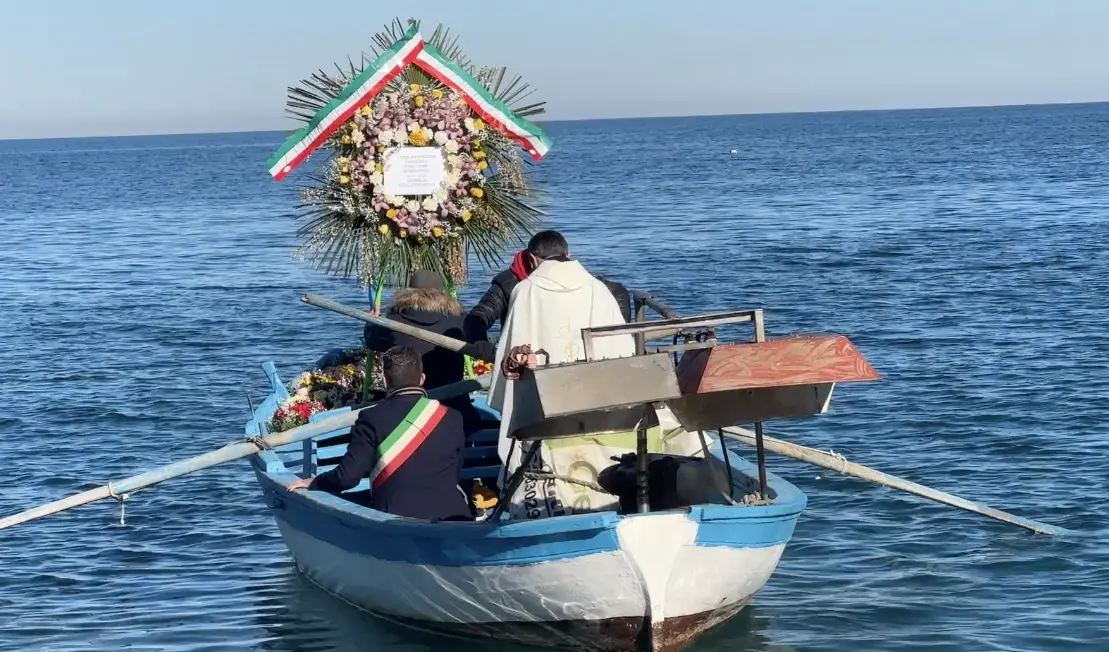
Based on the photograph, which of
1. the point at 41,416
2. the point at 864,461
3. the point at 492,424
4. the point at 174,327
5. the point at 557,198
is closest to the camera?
the point at 492,424

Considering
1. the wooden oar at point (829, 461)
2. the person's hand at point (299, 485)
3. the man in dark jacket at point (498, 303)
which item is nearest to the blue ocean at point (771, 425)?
the wooden oar at point (829, 461)

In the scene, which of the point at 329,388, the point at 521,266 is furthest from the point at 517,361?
the point at 329,388

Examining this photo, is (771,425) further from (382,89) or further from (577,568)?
(577,568)

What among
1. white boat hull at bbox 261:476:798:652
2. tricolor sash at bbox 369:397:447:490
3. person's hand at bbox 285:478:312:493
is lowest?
white boat hull at bbox 261:476:798:652

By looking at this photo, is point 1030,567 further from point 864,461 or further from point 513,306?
point 513,306

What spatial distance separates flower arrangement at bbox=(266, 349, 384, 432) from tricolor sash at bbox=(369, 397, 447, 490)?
301cm

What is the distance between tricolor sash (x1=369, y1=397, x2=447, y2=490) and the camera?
29.8ft

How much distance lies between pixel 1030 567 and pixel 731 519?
4.28 m

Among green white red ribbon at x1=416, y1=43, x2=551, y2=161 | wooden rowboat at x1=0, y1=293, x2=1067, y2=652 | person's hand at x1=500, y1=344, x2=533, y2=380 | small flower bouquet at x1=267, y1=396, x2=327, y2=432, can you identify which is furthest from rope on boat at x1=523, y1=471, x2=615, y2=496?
green white red ribbon at x1=416, y1=43, x2=551, y2=161

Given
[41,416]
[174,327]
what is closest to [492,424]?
[41,416]

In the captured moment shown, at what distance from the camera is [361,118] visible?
12.3m

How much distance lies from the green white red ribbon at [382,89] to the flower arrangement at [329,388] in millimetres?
1842

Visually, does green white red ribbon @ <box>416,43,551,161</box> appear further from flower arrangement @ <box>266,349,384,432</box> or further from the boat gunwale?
the boat gunwale

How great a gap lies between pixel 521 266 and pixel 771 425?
25.7 ft
